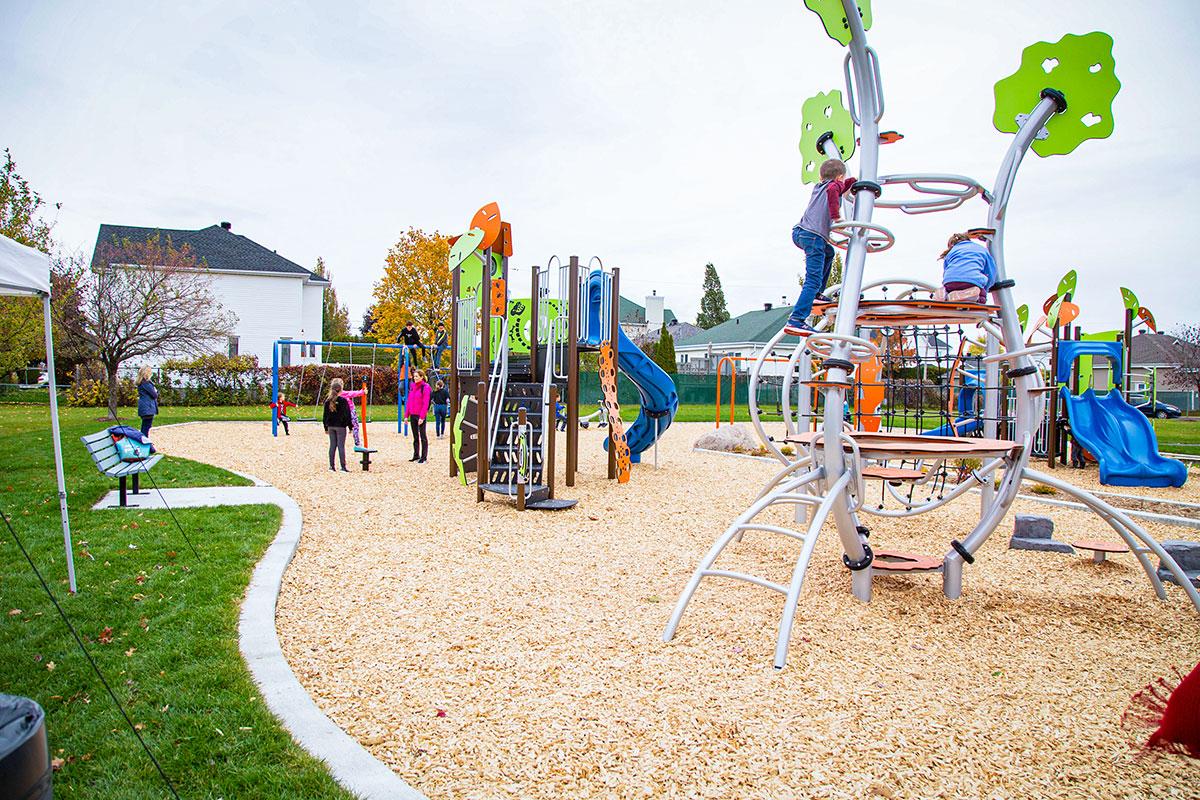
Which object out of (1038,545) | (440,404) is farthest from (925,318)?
(440,404)

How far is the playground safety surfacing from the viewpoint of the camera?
2.82 meters

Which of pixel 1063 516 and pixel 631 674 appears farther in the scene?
pixel 1063 516

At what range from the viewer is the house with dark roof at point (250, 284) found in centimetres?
3719

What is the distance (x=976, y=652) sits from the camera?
162 inches

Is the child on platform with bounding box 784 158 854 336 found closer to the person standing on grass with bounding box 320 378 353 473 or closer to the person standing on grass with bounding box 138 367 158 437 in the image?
the person standing on grass with bounding box 320 378 353 473

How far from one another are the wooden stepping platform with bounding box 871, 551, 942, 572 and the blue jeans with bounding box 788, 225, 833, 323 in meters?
1.86

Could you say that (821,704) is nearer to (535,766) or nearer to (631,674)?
(631,674)

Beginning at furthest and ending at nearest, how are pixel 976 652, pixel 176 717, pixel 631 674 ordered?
pixel 976 652, pixel 631 674, pixel 176 717

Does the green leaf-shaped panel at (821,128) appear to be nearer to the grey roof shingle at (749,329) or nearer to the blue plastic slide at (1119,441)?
the blue plastic slide at (1119,441)

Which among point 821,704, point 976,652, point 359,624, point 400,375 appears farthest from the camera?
point 400,375

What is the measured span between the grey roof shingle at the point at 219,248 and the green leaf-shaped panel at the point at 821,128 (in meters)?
36.6

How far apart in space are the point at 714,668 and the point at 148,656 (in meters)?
3.00

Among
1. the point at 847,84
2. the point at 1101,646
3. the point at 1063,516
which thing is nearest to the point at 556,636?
the point at 1101,646

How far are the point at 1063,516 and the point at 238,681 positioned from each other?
8816mm
